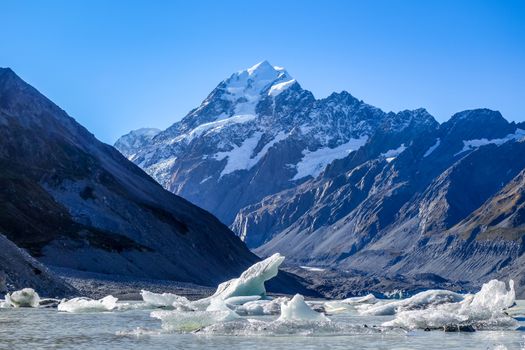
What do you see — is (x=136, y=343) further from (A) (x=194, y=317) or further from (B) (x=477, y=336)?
(B) (x=477, y=336)

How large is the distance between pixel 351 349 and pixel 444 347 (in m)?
4.17

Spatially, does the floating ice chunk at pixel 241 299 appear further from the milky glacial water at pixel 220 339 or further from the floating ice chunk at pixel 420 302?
the milky glacial water at pixel 220 339

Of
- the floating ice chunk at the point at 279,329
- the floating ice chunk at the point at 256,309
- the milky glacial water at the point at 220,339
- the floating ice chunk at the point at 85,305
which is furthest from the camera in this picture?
the floating ice chunk at the point at 256,309

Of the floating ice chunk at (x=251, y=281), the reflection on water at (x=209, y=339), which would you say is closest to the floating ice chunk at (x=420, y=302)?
the floating ice chunk at (x=251, y=281)

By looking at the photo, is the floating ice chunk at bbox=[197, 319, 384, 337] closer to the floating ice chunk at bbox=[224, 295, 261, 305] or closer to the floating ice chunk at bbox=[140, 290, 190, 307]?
the floating ice chunk at bbox=[140, 290, 190, 307]

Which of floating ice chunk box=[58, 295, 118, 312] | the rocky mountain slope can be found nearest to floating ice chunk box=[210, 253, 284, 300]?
floating ice chunk box=[58, 295, 118, 312]

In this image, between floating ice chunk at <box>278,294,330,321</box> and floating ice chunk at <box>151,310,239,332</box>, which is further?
floating ice chunk at <box>151,310,239,332</box>

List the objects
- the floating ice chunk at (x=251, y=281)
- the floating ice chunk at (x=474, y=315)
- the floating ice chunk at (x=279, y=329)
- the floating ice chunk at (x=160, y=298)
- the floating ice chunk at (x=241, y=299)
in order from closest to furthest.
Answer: the floating ice chunk at (x=279, y=329) → the floating ice chunk at (x=474, y=315) → the floating ice chunk at (x=160, y=298) → the floating ice chunk at (x=251, y=281) → the floating ice chunk at (x=241, y=299)

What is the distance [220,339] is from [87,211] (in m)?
115

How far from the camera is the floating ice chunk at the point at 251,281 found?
6060cm

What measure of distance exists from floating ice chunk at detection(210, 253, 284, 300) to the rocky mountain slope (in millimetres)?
56565

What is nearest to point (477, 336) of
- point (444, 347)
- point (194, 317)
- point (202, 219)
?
point (444, 347)

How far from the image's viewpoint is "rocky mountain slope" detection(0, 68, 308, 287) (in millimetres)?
125875

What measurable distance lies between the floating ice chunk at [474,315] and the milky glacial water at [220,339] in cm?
156
